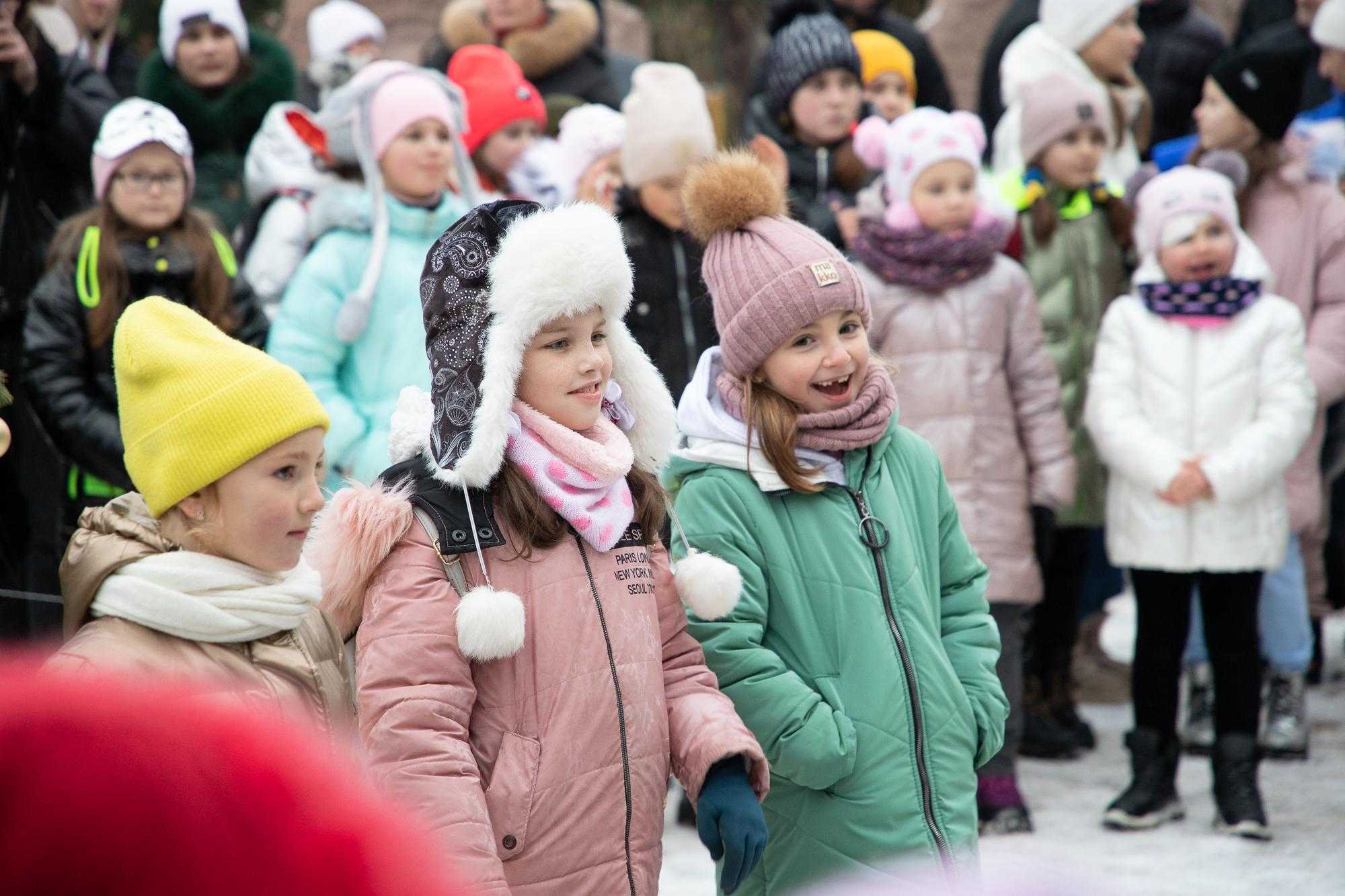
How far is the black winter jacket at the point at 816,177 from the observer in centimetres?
563

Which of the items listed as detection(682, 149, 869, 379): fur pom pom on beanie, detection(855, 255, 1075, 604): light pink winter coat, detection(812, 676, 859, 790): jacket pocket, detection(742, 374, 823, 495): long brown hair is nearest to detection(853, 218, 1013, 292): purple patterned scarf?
detection(855, 255, 1075, 604): light pink winter coat

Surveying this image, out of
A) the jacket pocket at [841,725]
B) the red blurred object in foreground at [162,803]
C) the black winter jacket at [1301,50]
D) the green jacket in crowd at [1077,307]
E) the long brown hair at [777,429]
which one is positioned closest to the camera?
the red blurred object in foreground at [162,803]

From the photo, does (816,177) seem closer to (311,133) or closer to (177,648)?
(311,133)

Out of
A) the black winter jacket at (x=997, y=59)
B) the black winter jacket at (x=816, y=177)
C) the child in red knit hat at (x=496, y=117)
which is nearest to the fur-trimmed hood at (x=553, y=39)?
the child in red knit hat at (x=496, y=117)

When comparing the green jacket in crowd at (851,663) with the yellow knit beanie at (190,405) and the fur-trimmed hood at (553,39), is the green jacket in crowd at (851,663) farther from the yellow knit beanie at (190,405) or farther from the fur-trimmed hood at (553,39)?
the fur-trimmed hood at (553,39)

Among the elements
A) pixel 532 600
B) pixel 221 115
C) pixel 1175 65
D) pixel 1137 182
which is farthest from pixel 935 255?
pixel 1175 65

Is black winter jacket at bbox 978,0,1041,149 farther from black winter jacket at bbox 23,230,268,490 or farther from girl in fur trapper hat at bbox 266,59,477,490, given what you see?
black winter jacket at bbox 23,230,268,490

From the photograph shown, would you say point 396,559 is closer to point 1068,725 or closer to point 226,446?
point 226,446

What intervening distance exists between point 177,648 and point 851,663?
3.88ft

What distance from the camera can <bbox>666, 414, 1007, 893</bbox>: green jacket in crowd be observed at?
2.87m

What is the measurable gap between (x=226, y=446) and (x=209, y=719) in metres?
1.80

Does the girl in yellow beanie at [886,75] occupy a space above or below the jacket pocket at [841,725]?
above

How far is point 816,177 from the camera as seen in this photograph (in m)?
5.86

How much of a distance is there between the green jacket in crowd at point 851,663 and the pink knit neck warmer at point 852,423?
2.4 inches
